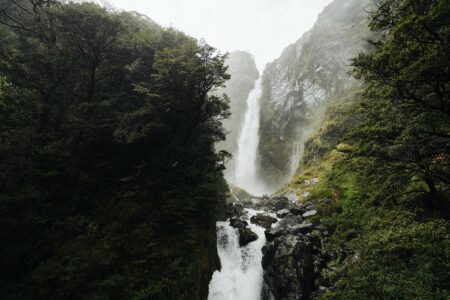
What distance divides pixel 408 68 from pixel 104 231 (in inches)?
485

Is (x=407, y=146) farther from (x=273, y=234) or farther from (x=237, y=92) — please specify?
(x=237, y=92)

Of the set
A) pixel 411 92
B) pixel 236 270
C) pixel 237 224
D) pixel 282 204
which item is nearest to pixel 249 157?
pixel 282 204

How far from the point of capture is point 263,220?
19875 mm

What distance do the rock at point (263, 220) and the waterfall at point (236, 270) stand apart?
5.74 ft

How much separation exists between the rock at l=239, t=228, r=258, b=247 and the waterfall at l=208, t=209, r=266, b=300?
0.76 ft

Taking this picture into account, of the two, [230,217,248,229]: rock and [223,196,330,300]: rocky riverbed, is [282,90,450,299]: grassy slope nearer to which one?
[223,196,330,300]: rocky riverbed

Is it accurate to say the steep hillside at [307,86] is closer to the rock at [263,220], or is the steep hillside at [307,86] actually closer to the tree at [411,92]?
the rock at [263,220]

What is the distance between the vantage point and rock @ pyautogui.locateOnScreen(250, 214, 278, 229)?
19.2m

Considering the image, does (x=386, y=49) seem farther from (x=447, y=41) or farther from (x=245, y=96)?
(x=245, y=96)

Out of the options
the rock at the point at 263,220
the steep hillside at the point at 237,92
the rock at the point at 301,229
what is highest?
the steep hillside at the point at 237,92

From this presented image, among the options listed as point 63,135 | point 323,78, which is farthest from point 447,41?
point 323,78

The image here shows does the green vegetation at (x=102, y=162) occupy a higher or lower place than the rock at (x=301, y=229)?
higher

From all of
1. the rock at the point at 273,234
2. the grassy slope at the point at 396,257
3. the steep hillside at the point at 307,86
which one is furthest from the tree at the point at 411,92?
the steep hillside at the point at 307,86

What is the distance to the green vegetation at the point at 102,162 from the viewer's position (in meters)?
7.98
